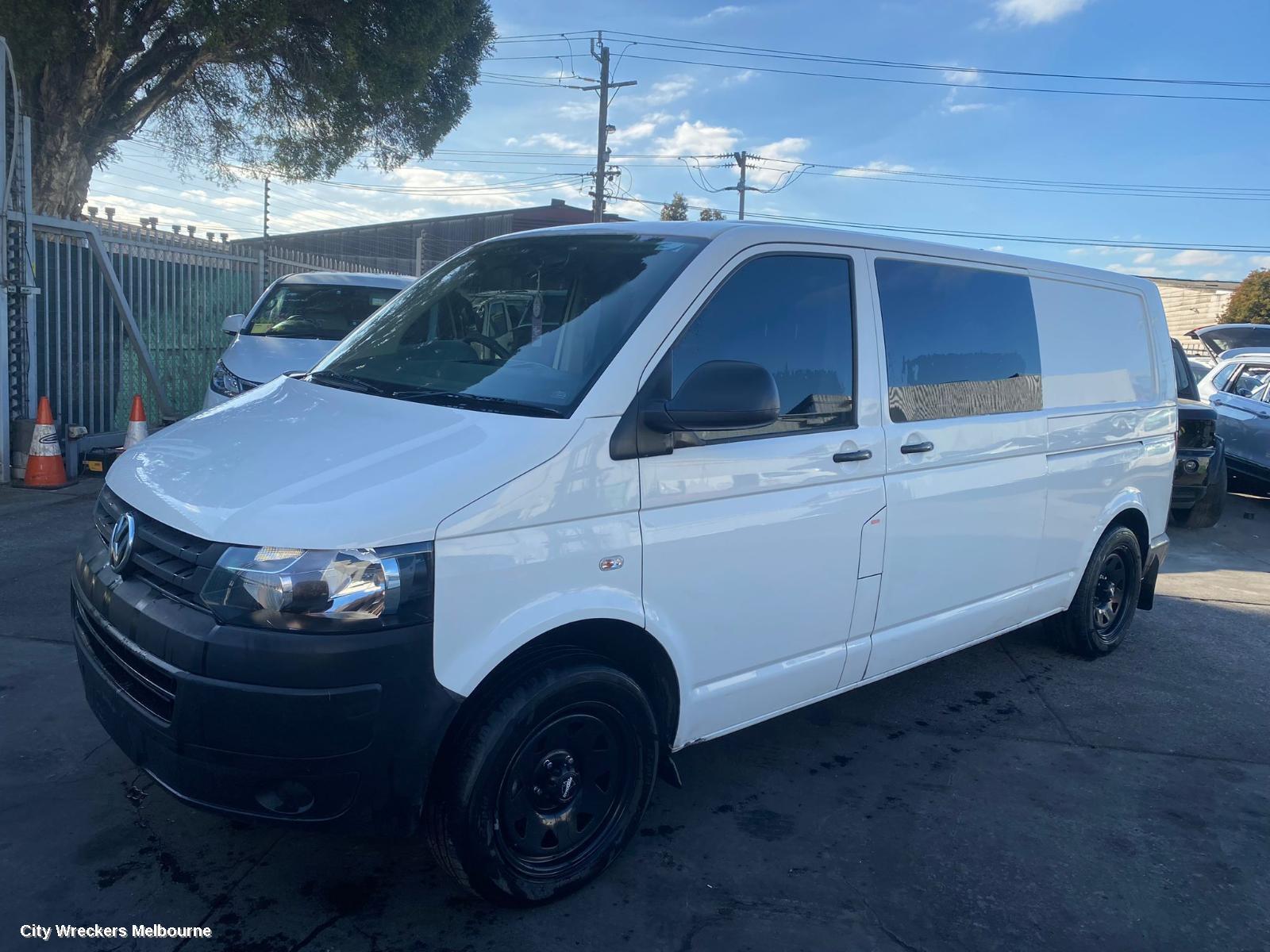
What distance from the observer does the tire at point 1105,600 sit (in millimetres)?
5344

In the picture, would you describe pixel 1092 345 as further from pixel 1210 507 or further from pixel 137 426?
pixel 137 426

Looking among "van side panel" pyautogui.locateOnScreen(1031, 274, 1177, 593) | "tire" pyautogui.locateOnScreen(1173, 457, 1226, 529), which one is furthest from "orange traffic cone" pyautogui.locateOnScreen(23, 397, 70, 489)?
"tire" pyautogui.locateOnScreen(1173, 457, 1226, 529)

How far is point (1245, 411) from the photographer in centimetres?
1088

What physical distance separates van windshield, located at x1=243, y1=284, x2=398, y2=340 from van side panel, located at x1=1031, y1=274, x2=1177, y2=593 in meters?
6.38

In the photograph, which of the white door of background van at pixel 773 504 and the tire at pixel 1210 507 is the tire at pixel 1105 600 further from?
the tire at pixel 1210 507

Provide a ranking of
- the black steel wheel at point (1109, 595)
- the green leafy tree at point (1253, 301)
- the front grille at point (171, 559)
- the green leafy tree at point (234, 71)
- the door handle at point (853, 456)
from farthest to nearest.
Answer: the green leafy tree at point (1253, 301), the green leafy tree at point (234, 71), the black steel wheel at point (1109, 595), the door handle at point (853, 456), the front grille at point (171, 559)

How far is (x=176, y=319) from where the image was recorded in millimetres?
11602

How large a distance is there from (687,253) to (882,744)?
234 centimetres

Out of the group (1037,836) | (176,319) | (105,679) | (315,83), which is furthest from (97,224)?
(1037,836)

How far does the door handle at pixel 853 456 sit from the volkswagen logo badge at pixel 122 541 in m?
2.26

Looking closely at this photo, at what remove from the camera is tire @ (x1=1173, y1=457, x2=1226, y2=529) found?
9023 millimetres

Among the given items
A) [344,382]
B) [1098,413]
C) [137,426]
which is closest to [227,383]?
[137,426]

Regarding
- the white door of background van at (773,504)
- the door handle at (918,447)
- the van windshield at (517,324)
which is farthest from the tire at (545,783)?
the door handle at (918,447)

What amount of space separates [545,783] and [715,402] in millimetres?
1246
